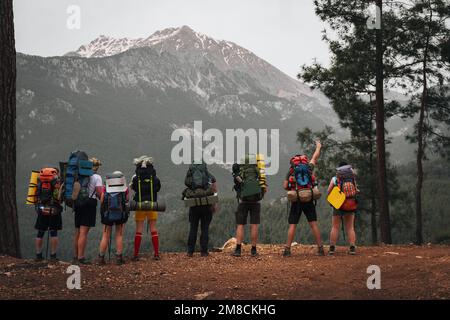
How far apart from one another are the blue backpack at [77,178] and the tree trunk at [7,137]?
1053 mm

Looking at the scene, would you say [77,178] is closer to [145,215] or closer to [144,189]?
[144,189]

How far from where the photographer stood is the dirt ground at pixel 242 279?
5516mm

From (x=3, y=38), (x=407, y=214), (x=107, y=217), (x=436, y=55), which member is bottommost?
(x=407, y=214)

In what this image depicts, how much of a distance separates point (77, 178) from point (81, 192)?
0.86 feet

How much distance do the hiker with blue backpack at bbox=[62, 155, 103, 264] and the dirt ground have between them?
80 cm

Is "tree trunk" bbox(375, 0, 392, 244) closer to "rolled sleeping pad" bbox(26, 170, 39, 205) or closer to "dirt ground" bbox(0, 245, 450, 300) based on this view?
"dirt ground" bbox(0, 245, 450, 300)

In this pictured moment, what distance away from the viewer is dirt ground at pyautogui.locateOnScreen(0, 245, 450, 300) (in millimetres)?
5516

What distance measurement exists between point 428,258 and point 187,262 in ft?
13.8

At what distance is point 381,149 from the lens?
546 inches

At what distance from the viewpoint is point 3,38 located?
8.18 m

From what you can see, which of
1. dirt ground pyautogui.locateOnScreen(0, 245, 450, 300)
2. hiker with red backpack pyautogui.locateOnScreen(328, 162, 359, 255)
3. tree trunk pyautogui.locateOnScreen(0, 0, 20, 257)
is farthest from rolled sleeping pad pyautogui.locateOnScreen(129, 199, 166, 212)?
hiker with red backpack pyautogui.locateOnScreen(328, 162, 359, 255)

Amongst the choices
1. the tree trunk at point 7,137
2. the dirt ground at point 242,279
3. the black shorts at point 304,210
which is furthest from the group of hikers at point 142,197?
the dirt ground at point 242,279
